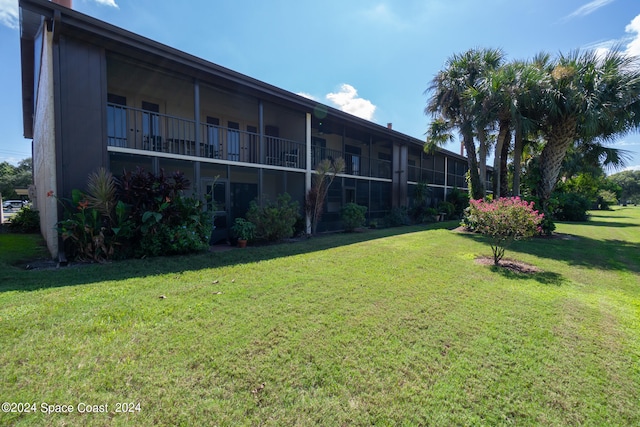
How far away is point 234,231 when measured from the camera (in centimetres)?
912

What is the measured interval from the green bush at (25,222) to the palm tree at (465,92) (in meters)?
19.8

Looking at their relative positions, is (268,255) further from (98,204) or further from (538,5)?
(538,5)

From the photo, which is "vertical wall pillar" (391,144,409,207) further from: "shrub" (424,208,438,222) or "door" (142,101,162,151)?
"door" (142,101,162,151)

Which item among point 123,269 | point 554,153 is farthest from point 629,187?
point 123,269

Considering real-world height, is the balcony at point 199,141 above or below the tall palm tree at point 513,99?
below

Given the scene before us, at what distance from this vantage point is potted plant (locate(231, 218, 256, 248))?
9016 mm

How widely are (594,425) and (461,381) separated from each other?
2.84ft

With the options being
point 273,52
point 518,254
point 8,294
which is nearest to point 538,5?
point 518,254

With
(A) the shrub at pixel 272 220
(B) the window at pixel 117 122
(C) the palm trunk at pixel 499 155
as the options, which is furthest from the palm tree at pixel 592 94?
(B) the window at pixel 117 122

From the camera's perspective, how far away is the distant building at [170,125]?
654 centimetres

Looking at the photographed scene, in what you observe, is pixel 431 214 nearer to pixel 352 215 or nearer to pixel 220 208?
pixel 352 215

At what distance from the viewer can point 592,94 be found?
10.9m

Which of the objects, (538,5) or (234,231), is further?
(234,231)

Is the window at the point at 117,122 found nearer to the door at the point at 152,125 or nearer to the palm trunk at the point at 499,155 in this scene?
the door at the point at 152,125
